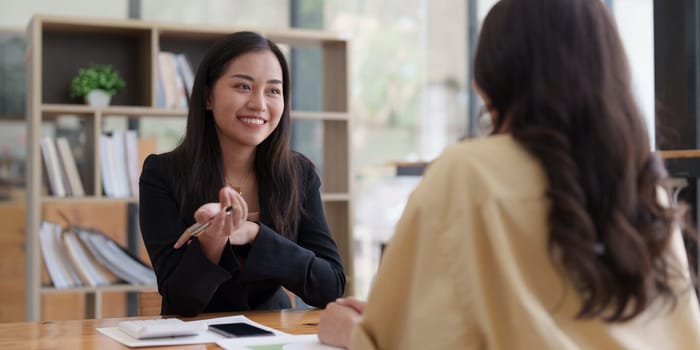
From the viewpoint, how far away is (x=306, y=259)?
213 centimetres

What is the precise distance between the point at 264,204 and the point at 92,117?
5.70 ft

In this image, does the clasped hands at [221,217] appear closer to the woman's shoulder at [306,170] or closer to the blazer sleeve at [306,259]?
the blazer sleeve at [306,259]

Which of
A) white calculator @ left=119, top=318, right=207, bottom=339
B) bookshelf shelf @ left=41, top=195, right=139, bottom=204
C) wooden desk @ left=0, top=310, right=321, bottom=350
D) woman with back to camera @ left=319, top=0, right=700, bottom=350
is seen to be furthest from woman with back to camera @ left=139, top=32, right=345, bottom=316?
bookshelf shelf @ left=41, top=195, right=139, bottom=204

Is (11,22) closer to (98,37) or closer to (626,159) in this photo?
(98,37)

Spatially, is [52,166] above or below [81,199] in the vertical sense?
above

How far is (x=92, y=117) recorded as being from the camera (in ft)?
12.3

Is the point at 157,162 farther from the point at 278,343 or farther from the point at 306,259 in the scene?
the point at 278,343

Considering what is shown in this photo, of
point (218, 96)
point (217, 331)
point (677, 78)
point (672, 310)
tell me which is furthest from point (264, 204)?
point (677, 78)

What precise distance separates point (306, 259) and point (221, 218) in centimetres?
35

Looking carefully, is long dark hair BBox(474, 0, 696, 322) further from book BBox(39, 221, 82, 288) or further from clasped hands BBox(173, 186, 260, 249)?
book BBox(39, 221, 82, 288)

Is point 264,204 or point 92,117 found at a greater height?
point 92,117

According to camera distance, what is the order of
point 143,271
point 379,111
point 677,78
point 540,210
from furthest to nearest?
point 379,111
point 143,271
point 677,78
point 540,210

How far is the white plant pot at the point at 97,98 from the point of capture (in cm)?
371

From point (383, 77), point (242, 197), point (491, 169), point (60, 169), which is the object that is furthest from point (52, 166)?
point (491, 169)
